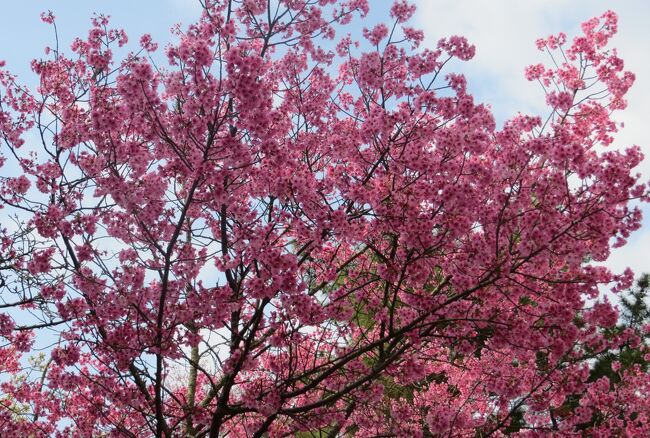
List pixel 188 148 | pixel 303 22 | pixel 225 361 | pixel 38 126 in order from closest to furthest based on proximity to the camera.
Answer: pixel 225 361 → pixel 188 148 → pixel 38 126 → pixel 303 22

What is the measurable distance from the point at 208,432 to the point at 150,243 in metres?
2.23

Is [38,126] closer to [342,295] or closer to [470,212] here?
[342,295]

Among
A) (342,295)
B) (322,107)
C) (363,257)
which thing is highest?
(322,107)

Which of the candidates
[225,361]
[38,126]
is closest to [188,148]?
[38,126]

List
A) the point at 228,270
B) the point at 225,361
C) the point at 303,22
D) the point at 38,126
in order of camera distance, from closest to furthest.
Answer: the point at 225,361 → the point at 228,270 → the point at 38,126 → the point at 303,22

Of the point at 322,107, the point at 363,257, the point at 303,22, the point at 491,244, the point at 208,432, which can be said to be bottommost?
the point at 208,432

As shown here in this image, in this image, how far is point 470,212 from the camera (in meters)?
6.34

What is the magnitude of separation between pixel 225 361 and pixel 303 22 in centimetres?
469

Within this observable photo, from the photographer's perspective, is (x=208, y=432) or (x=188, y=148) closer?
(x=208, y=432)

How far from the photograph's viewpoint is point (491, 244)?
6.20 m

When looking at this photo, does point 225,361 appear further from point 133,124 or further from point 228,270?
point 133,124

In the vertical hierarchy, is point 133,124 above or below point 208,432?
above

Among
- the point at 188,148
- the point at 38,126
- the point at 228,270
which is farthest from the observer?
the point at 38,126

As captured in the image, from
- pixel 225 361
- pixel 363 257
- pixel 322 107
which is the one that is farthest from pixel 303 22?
pixel 225 361
